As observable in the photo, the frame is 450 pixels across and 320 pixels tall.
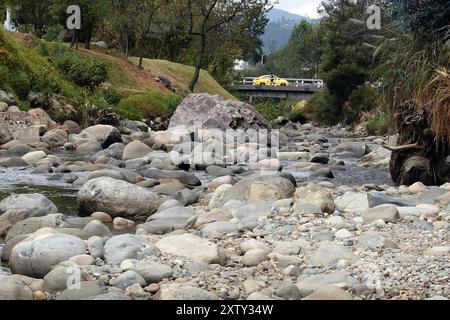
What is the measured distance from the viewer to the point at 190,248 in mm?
6559

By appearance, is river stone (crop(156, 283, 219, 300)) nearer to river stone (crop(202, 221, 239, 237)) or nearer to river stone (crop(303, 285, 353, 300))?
river stone (crop(303, 285, 353, 300))

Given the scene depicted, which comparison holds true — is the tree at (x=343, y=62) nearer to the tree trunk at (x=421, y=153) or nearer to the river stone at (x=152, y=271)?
the tree trunk at (x=421, y=153)

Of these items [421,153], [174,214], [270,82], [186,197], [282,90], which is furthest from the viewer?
[270,82]

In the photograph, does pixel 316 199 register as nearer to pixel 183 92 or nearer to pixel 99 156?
pixel 99 156

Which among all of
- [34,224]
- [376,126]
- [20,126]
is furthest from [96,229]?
[376,126]

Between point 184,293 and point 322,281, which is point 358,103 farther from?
point 184,293

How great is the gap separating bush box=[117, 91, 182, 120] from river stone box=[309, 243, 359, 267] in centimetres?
2007

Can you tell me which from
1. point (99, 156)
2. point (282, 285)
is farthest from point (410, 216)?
point (99, 156)

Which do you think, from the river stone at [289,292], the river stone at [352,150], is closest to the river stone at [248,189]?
the river stone at [289,292]

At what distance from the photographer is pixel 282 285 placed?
5566 mm

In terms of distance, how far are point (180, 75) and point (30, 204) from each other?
30716 millimetres

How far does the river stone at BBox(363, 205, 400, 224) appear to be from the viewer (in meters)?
7.68

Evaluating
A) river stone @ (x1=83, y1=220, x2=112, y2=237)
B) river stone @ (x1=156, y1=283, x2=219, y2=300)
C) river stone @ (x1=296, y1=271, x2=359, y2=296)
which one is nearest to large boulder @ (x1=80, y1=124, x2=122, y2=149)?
river stone @ (x1=83, y1=220, x2=112, y2=237)
